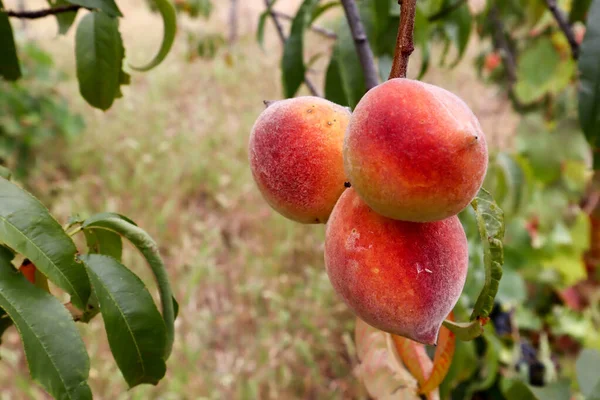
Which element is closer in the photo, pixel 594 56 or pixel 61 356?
pixel 61 356

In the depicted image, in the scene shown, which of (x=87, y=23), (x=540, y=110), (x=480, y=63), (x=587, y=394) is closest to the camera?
(x=87, y=23)

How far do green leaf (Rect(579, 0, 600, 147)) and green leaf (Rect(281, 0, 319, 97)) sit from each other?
1.64 feet

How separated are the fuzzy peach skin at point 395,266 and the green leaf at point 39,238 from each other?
0.29m

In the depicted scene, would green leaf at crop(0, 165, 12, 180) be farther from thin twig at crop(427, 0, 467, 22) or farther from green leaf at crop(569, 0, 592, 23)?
green leaf at crop(569, 0, 592, 23)

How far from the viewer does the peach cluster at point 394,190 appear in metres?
0.43

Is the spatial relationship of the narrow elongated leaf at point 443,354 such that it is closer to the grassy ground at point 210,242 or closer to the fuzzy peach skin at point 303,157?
the fuzzy peach skin at point 303,157

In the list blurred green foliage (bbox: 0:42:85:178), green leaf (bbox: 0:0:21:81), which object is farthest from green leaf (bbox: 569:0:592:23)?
blurred green foliage (bbox: 0:42:85:178)

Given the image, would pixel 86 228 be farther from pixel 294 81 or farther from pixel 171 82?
pixel 171 82

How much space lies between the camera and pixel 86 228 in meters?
0.67

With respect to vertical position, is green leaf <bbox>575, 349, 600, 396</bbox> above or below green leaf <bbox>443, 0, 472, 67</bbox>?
below

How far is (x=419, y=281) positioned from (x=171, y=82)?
204 inches

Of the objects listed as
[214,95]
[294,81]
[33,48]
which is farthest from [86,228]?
[214,95]

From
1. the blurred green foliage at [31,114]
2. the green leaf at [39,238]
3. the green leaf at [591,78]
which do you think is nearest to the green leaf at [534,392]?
the green leaf at [591,78]

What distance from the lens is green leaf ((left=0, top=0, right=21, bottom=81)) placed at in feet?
2.66
